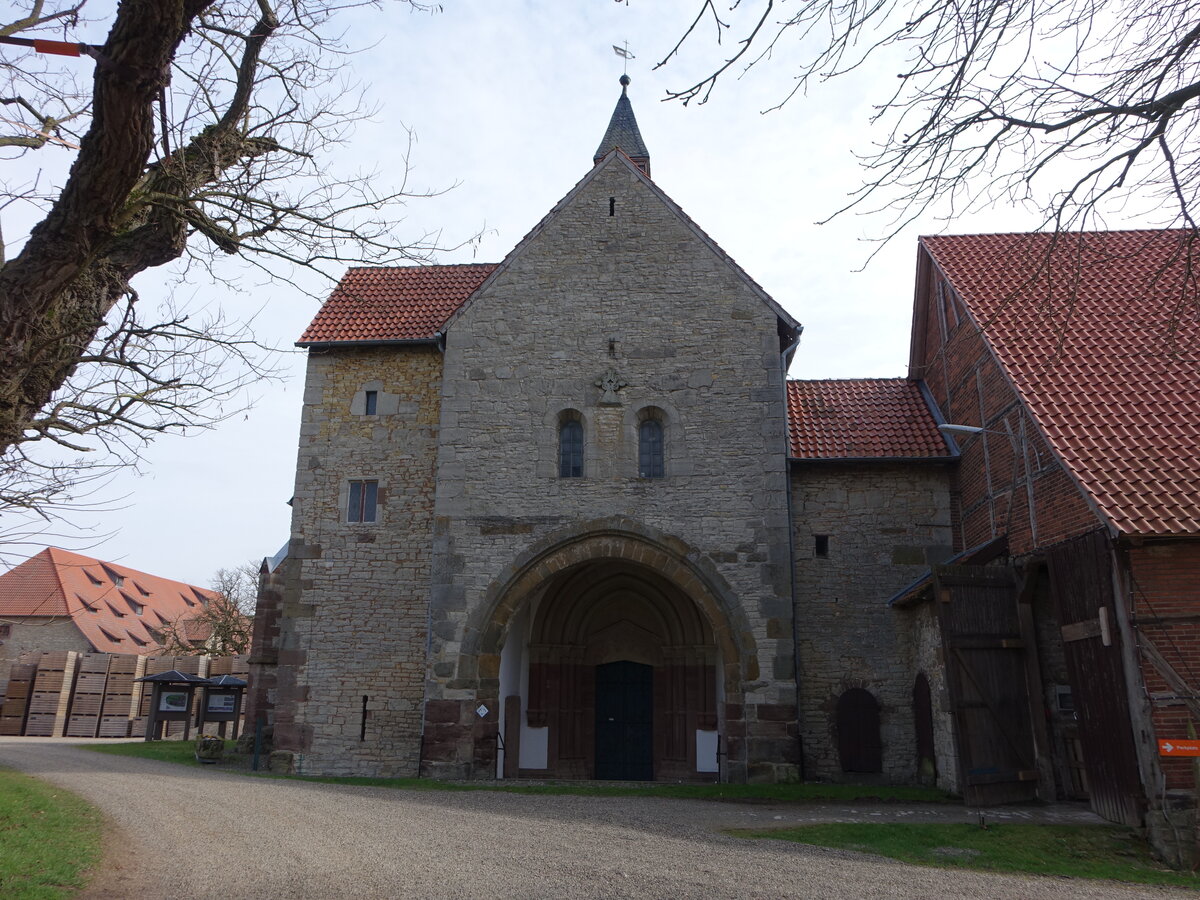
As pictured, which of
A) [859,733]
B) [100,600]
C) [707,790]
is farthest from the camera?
[100,600]

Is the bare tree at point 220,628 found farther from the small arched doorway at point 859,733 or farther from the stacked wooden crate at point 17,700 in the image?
the small arched doorway at point 859,733

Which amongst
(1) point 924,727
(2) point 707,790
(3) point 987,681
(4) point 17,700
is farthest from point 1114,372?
(4) point 17,700

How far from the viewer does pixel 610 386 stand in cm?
1644

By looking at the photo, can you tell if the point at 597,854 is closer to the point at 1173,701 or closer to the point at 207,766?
the point at 1173,701

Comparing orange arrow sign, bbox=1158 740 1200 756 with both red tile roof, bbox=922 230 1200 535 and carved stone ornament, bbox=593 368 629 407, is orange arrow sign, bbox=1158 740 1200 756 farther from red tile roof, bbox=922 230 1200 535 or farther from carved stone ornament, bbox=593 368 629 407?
carved stone ornament, bbox=593 368 629 407

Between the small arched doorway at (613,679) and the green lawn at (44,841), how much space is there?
288 inches

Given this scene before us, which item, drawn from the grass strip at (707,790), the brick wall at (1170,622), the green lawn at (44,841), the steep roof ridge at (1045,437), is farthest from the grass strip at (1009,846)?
the green lawn at (44,841)

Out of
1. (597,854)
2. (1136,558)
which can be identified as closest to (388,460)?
(597,854)

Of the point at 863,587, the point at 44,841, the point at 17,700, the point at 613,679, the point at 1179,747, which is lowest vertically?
the point at 44,841

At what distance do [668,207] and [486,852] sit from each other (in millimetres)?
12185

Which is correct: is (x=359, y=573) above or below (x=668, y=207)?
below

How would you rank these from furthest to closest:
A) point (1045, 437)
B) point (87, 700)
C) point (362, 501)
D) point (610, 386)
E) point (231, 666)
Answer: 1. point (231, 666)
2. point (87, 700)
3. point (362, 501)
4. point (610, 386)
5. point (1045, 437)

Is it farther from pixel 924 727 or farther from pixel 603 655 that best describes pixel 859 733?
pixel 603 655

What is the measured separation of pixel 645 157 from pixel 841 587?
53.4 ft
